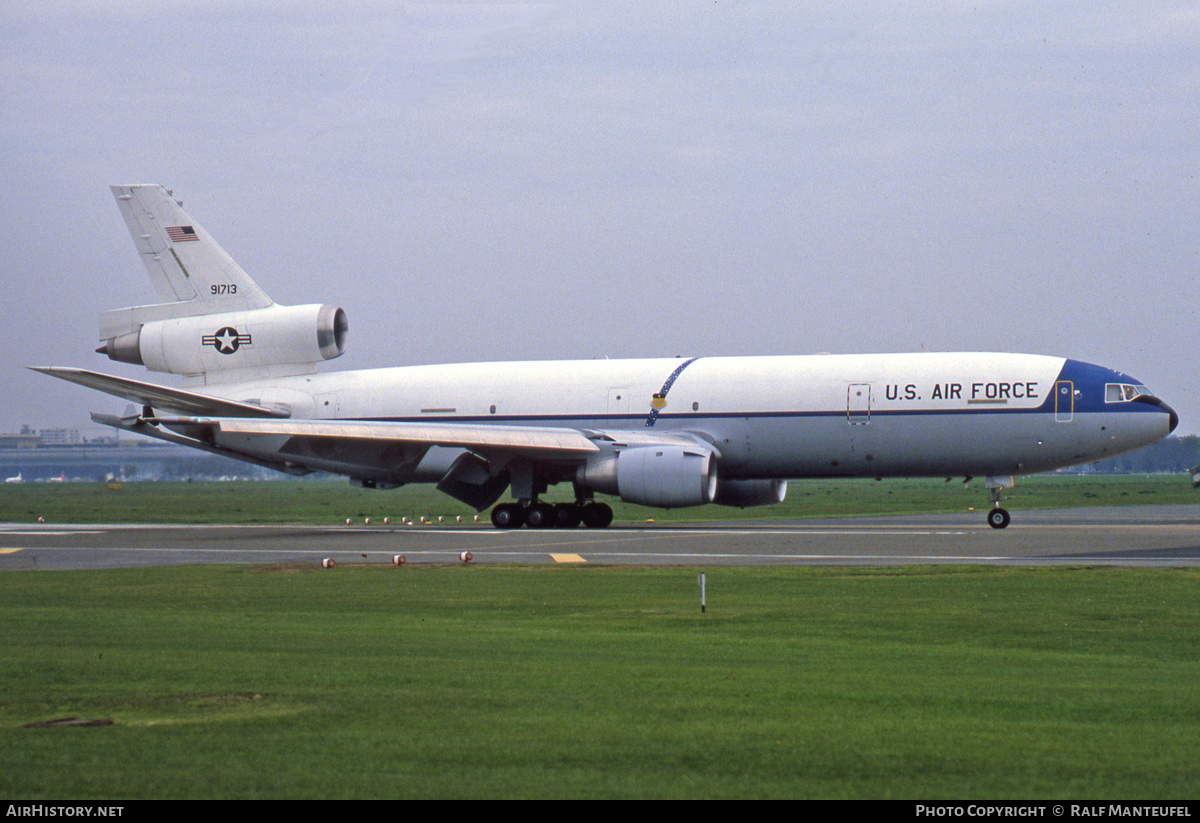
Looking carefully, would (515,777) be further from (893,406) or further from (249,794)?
(893,406)

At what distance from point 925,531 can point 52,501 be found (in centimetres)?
4537

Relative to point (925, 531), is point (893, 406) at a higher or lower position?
higher

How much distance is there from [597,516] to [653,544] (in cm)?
932

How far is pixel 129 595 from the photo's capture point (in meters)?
16.8

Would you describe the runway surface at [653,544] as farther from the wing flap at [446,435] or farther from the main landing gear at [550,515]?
the wing flap at [446,435]

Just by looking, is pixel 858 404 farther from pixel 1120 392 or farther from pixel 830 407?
pixel 1120 392

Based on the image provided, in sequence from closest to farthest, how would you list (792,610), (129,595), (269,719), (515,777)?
(515,777) < (269,719) < (792,610) < (129,595)

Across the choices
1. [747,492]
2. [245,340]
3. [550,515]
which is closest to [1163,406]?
[747,492]

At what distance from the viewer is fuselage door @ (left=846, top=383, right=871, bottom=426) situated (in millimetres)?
33500

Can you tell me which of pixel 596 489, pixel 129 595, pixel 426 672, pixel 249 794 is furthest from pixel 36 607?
pixel 596 489

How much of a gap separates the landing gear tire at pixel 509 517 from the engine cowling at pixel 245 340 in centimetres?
750

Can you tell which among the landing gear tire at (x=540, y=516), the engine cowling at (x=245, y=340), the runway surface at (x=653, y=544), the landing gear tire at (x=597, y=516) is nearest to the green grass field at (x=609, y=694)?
the runway surface at (x=653, y=544)

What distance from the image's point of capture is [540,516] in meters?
35.9
